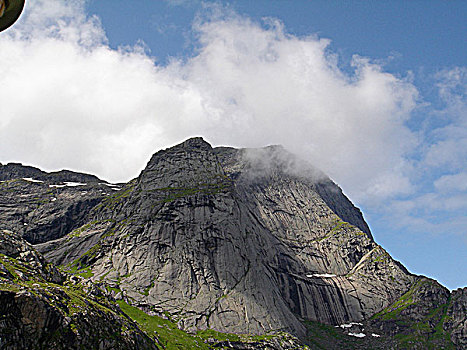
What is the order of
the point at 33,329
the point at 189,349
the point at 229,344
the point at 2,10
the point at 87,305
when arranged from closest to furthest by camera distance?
the point at 2,10 < the point at 33,329 < the point at 87,305 < the point at 189,349 < the point at 229,344

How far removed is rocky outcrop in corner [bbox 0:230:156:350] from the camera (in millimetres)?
77250

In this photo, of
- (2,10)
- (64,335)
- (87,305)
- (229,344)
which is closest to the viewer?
(2,10)

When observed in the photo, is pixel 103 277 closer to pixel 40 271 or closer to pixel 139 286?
pixel 139 286

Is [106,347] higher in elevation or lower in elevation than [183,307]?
lower

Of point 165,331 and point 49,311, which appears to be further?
point 165,331

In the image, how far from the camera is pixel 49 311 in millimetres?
83562

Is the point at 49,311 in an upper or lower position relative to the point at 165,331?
upper

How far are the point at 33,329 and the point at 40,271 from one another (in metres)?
36.6

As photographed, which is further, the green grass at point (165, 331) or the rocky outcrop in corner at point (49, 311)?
the green grass at point (165, 331)

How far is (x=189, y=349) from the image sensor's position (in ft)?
503

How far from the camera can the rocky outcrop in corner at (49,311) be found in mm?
77250

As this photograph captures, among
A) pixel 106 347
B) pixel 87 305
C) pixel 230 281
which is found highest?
pixel 230 281

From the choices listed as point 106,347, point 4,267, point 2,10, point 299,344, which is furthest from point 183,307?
point 2,10

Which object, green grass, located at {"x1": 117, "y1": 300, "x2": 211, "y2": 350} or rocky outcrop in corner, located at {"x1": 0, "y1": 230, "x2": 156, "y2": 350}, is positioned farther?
green grass, located at {"x1": 117, "y1": 300, "x2": 211, "y2": 350}
